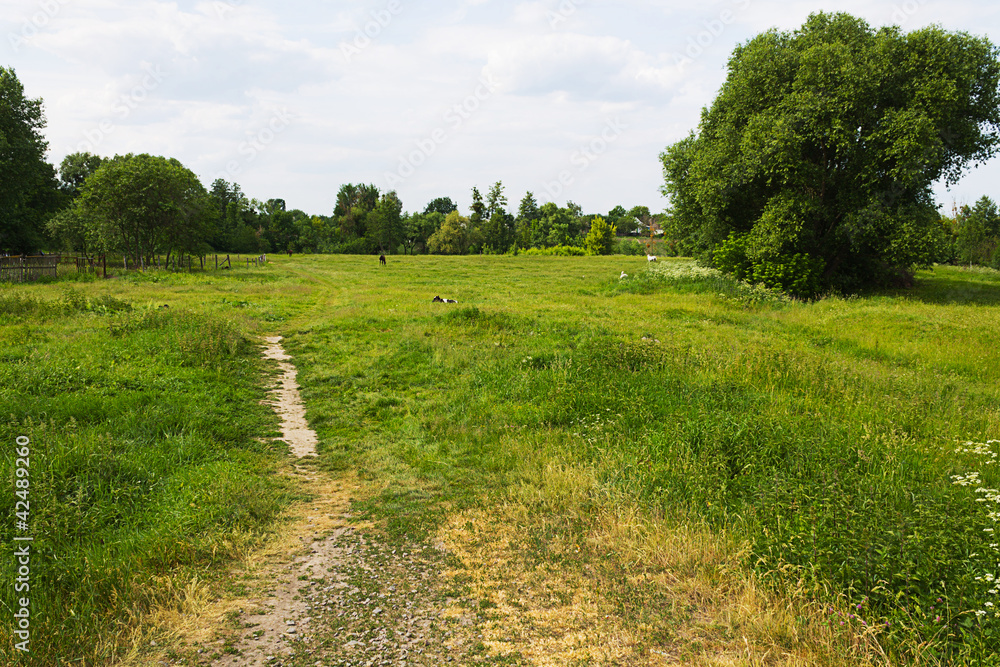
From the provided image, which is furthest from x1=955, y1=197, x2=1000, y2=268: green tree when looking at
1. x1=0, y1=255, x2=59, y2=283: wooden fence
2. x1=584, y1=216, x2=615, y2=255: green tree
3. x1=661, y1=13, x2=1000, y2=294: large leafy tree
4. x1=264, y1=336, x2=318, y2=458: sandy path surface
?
x1=0, y1=255, x2=59, y2=283: wooden fence

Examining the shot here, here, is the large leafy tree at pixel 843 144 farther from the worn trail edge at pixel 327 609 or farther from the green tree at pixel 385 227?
the green tree at pixel 385 227

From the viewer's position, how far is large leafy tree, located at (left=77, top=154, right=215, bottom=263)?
1572 inches

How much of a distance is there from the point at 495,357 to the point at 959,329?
15.3 metres

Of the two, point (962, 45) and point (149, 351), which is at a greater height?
point (962, 45)

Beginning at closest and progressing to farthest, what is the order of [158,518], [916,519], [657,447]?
[916,519] → [158,518] → [657,447]

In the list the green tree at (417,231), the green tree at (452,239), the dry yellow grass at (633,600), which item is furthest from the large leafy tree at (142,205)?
the green tree at (417,231)

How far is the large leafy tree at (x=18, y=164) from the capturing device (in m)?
41.0

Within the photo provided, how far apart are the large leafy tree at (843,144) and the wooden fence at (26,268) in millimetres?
39581

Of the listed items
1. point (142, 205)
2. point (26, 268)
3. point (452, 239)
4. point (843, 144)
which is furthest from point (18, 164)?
point (452, 239)

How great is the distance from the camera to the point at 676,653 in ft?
13.3

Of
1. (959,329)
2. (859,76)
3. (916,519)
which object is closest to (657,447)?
(916,519)

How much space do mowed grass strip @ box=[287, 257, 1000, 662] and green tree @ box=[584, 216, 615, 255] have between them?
77.2m

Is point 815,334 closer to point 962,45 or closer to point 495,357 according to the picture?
point 495,357

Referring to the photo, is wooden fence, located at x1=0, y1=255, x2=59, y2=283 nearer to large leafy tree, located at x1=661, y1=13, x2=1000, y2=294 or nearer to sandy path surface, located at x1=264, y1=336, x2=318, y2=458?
sandy path surface, located at x1=264, y1=336, x2=318, y2=458
